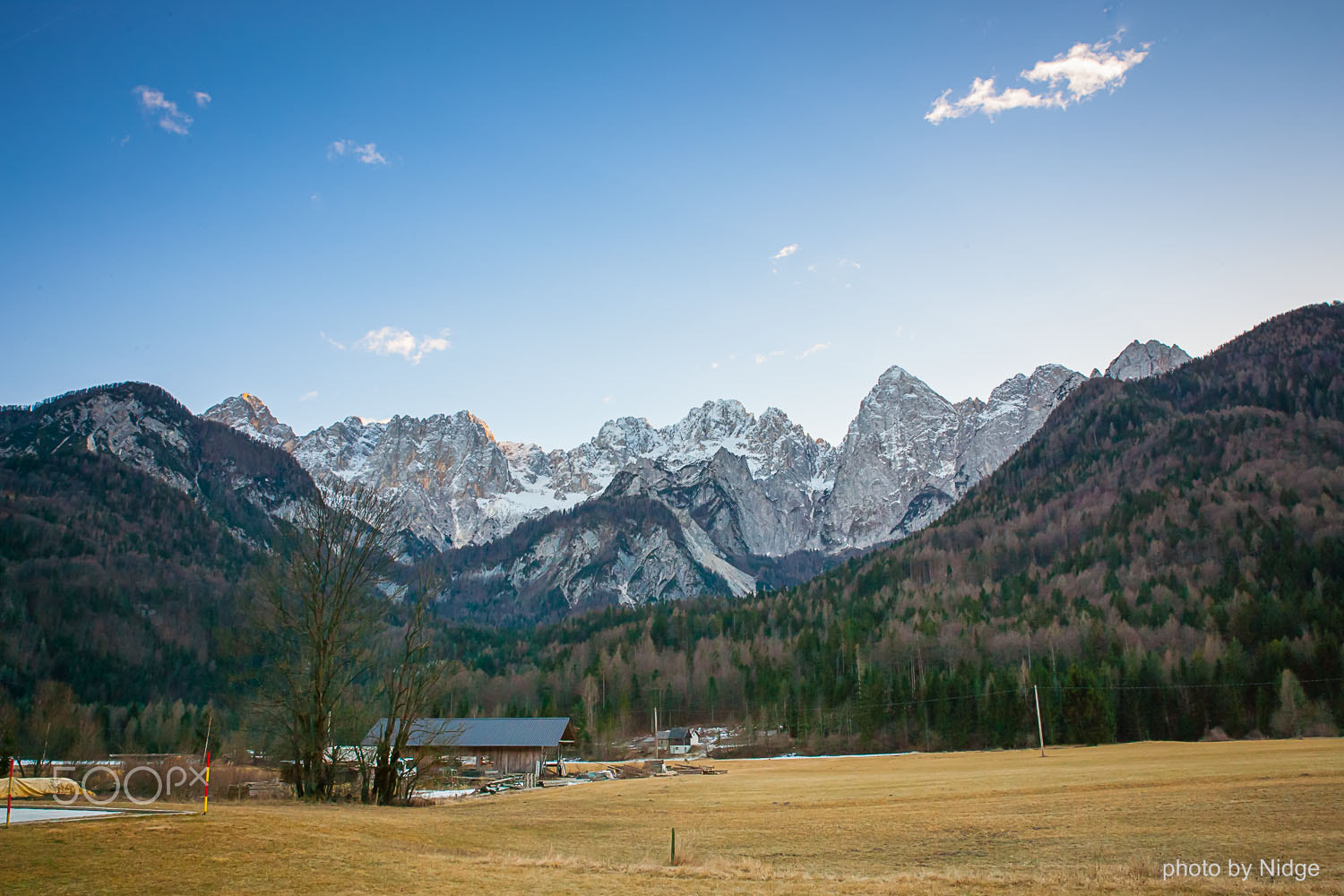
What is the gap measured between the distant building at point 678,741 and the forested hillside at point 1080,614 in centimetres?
646

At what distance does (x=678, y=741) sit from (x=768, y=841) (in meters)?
93.6

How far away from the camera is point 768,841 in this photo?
84.0ft

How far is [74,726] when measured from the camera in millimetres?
88938

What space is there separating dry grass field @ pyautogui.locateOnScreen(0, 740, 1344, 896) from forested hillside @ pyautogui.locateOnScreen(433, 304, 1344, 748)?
4697 cm

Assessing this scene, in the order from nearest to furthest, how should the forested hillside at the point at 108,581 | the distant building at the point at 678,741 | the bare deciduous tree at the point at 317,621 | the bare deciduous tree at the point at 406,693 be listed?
the bare deciduous tree at the point at 317,621
the bare deciduous tree at the point at 406,693
the distant building at the point at 678,741
the forested hillside at the point at 108,581

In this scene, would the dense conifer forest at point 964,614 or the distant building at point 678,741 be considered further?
the distant building at point 678,741

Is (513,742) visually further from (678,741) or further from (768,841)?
(768,841)

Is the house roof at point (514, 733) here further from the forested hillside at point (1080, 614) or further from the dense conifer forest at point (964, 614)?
the forested hillside at point (1080, 614)

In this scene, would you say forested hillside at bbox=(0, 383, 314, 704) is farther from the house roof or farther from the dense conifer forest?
the house roof

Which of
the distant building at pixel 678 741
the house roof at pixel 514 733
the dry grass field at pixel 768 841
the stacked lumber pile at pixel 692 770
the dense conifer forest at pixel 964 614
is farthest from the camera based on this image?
the distant building at pixel 678 741

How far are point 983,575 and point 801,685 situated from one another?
185 feet

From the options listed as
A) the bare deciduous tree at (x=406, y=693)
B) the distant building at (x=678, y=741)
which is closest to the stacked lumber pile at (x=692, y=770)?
the distant building at (x=678, y=741)

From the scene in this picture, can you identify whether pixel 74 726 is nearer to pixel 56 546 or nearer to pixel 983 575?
pixel 56 546

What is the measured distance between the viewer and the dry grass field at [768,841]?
15859 mm
